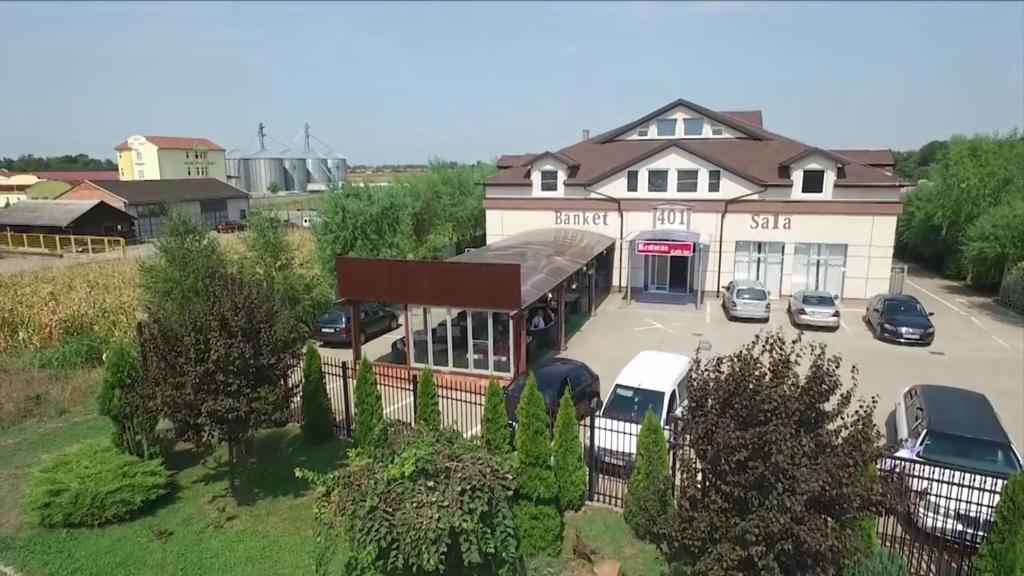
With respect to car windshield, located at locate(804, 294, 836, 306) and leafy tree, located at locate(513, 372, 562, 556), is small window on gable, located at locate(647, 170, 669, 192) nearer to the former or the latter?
car windshield, located at locate(804, 294, 836, 306)

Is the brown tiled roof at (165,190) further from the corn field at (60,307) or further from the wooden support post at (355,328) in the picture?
the wooden support post at (355,328)

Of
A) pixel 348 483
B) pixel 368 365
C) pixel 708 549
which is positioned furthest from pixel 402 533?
pixel 368 365

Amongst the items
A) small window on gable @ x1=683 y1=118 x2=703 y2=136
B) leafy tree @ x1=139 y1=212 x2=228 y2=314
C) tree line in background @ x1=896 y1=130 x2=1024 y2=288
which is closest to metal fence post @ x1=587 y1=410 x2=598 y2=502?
leafy tree @ x1=139 y1=212 x2=228 y2=314

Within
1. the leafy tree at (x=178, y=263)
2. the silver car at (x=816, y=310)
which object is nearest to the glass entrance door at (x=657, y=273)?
the silver car at (x=816, y=310)

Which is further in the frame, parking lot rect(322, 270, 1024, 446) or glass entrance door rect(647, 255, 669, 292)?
glass entrance door rect(647, 255, 669, 292)

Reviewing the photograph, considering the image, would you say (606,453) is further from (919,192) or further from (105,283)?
(919,192)
